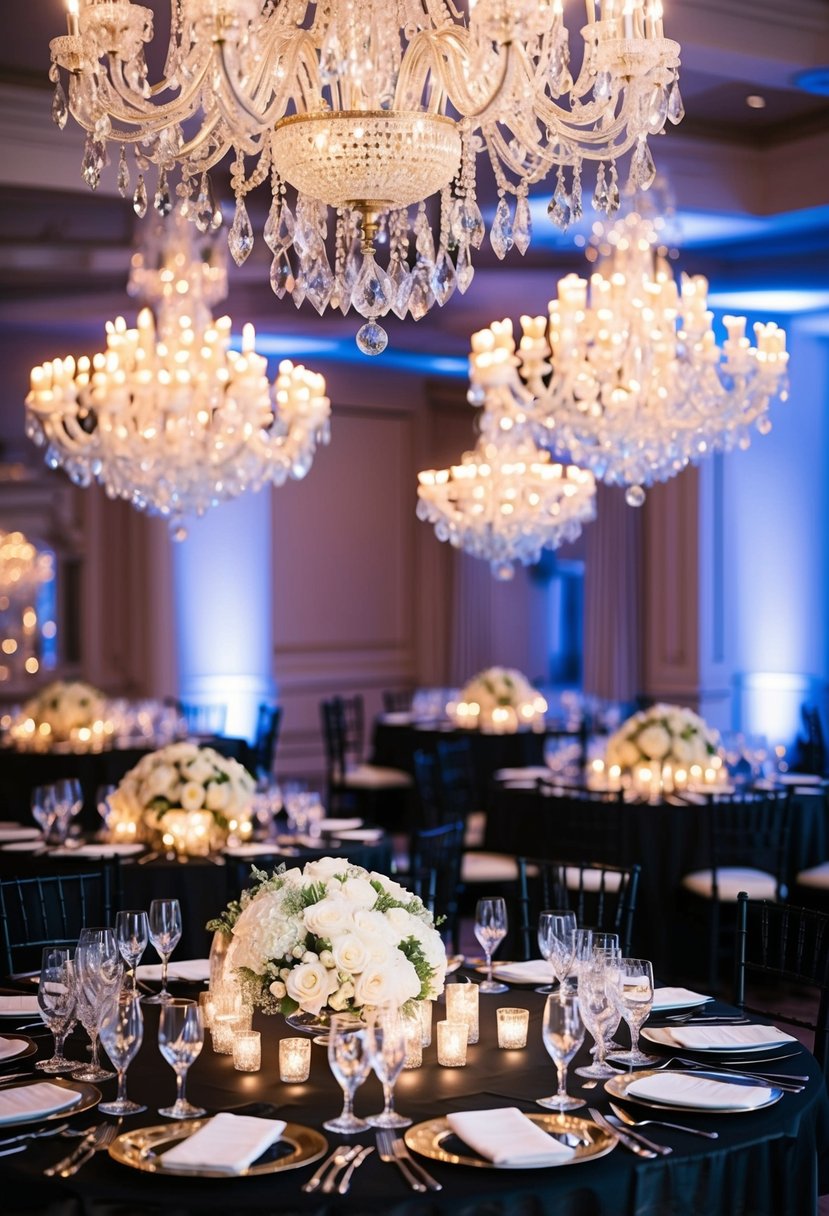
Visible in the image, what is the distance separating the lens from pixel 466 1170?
246 centimetres

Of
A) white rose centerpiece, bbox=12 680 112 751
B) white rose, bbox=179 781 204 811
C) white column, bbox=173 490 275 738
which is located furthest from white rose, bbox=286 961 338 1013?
white column, bbox=173 490 275 738

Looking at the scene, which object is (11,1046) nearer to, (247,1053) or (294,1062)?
(247,1053)

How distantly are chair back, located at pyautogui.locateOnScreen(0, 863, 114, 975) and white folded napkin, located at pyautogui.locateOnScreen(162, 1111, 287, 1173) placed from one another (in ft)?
5.96

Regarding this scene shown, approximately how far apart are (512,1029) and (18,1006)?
1107 mm

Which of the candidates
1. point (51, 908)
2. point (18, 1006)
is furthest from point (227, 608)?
point (18, 1006)

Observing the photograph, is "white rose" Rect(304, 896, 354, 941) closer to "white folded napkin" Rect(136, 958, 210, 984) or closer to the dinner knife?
the dinner knife

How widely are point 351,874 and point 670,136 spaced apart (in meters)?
6.77

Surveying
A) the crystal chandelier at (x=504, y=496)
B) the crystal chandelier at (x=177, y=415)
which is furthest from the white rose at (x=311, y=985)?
the crystal chandelier at (x=504, y=496)

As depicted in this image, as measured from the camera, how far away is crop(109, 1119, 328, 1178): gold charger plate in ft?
7.92

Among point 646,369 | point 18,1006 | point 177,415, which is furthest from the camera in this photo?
point 177,415

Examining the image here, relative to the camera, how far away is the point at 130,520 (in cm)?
1338

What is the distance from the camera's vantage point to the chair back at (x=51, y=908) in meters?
4.36

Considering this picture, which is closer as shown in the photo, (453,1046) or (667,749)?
(453,1046)

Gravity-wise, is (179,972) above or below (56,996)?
below
